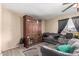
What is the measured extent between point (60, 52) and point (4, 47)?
0.82 metres

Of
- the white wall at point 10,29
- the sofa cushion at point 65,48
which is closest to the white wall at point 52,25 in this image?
the sofa cushion at point 65,48

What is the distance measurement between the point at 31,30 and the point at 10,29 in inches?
12.5

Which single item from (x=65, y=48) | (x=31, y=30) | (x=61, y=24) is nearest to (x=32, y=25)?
(x=31, y=30)

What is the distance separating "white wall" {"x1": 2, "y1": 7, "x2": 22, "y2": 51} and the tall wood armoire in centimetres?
8

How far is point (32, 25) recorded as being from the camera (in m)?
1.62

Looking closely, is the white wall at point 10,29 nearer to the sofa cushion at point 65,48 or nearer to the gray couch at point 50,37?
the gray couch at point 50,37

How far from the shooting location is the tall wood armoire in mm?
1579

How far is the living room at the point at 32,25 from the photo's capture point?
4.94 ft

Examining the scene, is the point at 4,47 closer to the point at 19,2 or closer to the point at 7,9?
the point at 7,9

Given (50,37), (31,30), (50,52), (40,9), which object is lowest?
(50,52)

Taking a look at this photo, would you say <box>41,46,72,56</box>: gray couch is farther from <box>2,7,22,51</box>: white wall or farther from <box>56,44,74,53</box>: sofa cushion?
<box>2,7,22,51</box>: white wall

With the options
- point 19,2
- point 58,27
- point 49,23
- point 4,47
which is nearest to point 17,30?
point 4,47

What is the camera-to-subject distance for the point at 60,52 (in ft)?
4.89

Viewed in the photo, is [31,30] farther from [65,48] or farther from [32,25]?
[65,48]
